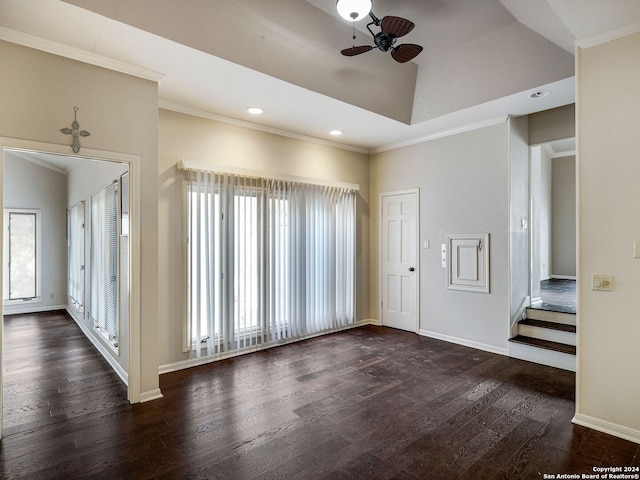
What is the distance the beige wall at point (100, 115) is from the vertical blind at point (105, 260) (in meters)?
0.83

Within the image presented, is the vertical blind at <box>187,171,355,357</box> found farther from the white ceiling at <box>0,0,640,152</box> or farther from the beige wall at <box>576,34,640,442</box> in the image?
the beige wall at <box>576,34,640,442</box>

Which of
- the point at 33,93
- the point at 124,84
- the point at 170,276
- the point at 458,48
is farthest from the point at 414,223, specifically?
the point at 33,93

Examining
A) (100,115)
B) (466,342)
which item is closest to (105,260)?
(100,115)

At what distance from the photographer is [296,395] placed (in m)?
3.26

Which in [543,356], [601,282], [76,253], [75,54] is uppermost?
[75,54]

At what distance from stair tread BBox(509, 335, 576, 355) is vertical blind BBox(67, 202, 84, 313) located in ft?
21.3

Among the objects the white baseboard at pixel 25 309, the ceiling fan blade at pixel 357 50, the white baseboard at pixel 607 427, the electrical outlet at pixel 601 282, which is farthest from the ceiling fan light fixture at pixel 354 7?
the white baseboard at pixel 25 309

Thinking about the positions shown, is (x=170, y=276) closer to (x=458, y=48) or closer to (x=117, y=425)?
(x=117, y=425)

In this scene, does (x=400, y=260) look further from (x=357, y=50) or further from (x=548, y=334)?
(x=357, y=50)

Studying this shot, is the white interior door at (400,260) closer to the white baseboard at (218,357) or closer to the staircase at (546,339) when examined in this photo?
the white baseboard at (218,357)

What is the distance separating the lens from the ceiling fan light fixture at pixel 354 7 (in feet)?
8.10

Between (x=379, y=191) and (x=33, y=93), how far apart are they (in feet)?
14.7

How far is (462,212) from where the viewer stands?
15.6 feet

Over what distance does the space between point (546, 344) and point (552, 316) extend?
0.45m
